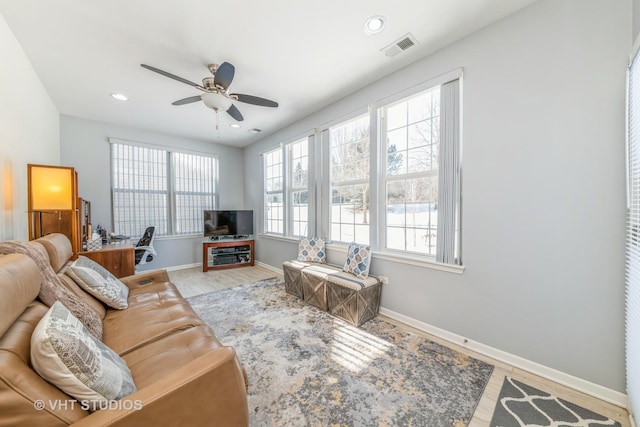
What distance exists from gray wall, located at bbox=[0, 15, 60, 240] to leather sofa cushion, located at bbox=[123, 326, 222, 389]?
178 cm

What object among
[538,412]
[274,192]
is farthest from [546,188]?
[274,192]

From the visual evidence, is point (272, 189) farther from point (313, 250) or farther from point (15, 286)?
point (15, 286)

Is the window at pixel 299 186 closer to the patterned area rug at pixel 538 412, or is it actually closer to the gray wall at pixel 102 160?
the gray wall at pixel 102 160

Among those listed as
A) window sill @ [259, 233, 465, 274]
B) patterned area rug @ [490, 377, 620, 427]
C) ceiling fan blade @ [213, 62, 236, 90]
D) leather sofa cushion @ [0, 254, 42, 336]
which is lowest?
patterned area rug @ [490, 377, 620, 427]

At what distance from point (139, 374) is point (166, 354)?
15 centimetres

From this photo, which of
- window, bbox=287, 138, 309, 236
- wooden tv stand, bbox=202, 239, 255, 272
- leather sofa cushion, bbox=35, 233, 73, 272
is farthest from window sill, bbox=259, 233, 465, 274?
leather sofa cushion, bbox=35, 233, 73, 272

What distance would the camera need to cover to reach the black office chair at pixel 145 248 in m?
4.13

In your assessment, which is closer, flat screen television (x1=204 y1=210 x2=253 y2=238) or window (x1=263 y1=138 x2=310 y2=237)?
window (x1=263 y1=138 x2=310 y2=237)

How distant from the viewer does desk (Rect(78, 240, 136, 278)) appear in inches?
121

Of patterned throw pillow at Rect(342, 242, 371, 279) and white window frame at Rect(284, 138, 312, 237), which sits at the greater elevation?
white window frame at Rect(284, 138, 312, 237)

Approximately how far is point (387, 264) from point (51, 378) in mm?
2708

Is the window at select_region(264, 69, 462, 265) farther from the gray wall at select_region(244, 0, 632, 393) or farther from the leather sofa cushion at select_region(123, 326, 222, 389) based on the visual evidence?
the leather sofa cushion at select_region(123, 326, 222, 389)

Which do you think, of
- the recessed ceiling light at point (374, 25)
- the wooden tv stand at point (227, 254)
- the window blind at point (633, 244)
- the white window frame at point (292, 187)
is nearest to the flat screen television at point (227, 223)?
the wooden tv stand at point (227, 254)

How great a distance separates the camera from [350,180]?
3.47 m
